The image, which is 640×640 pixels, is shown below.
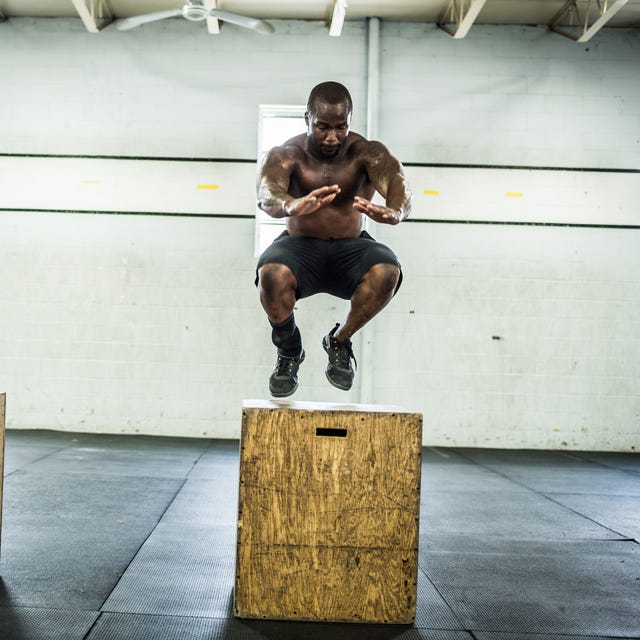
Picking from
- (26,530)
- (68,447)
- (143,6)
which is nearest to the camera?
(26,530)

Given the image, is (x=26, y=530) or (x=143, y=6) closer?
(x=26, y=530)

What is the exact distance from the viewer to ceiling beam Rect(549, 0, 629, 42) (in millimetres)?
5809

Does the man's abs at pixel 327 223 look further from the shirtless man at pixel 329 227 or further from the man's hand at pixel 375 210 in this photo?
the man's hand at pixel 375 210

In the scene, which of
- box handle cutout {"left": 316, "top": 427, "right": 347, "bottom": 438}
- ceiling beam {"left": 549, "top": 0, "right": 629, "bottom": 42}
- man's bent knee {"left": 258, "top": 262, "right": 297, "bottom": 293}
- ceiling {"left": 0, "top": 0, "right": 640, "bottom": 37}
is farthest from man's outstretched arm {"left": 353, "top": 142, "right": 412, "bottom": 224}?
ceiling beam {"left": 549, "top": 0, "right": 629, "bottom": 42}

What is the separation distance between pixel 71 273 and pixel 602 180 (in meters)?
5.02

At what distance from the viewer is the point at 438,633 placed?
1988 mm

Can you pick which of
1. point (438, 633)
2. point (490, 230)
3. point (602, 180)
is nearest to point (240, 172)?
point (490, 230)

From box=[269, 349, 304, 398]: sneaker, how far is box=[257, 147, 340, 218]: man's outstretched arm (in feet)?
2.13

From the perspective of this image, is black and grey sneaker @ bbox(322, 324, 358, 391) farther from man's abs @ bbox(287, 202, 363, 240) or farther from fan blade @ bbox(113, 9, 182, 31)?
fan blade @ bbox(113, 9, 182, 31)

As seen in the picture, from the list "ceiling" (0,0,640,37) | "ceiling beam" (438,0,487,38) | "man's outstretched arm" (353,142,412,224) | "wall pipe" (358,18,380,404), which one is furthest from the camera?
"wall pipe" (358,18,380,404)

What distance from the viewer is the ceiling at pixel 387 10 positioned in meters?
6.12

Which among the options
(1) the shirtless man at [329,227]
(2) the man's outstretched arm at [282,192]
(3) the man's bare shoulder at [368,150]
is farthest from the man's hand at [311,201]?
(3) the man's bare shoulder at [368,150]

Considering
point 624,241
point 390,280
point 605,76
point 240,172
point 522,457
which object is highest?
point 605,76

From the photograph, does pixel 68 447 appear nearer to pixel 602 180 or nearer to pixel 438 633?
pixel 438 633
